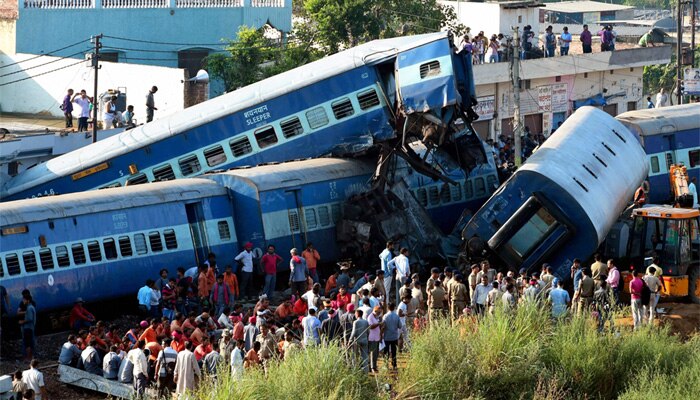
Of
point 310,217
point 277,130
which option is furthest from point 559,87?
point 310,217

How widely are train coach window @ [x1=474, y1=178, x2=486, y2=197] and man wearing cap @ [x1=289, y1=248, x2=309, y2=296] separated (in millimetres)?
7594

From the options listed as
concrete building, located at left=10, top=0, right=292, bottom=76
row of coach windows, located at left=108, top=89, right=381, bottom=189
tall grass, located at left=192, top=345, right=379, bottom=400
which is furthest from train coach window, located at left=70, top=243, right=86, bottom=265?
concrete building, located at left=10, top=0, right=292, bottom=76

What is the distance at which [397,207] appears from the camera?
103 ft

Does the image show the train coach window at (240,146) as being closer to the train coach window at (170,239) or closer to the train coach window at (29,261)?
the train coach window at (170,239)

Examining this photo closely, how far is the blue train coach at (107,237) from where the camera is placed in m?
26.4

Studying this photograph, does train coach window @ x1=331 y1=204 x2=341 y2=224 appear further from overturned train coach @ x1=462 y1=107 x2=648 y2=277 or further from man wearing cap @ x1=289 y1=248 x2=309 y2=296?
overturned train coach @ x1=462 y1=107 x2=648 y2=277

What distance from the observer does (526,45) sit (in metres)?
53.1

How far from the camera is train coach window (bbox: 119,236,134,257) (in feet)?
91.8

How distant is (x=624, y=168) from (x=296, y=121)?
8.18 metres

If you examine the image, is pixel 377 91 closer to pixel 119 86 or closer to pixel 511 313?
pixel 511 313

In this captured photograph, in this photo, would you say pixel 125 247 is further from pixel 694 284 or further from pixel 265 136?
pixel 694 284

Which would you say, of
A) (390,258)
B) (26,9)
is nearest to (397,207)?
(390,258)

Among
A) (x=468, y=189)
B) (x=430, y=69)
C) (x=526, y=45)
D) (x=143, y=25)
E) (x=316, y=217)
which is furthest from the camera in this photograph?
(x=526, y=45)

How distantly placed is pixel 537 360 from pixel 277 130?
41.4 feet
